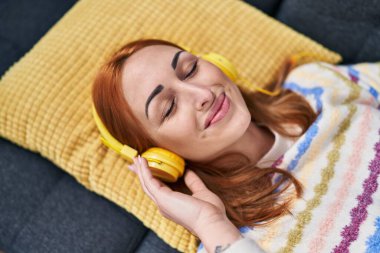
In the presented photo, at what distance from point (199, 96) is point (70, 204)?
0.57m

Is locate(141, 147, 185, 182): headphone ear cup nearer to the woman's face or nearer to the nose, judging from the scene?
the woman's face

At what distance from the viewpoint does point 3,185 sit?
1262 millimetres

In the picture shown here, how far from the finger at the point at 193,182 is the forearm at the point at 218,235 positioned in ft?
0.56

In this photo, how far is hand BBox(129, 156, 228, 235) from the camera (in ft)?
3.12

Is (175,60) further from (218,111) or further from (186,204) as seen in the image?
(186,204)

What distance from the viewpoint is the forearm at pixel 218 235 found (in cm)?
90

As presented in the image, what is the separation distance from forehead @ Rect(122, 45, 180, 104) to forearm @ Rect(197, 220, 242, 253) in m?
0.37

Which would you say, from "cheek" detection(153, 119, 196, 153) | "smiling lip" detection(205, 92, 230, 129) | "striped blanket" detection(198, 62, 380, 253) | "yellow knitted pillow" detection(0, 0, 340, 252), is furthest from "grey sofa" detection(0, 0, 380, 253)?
"smiling lip" detection(205, 92, 230, 129)

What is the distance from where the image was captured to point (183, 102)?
3.36 ft

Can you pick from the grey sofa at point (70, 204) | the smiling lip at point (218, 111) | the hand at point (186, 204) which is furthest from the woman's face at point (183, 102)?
the grey sofa at point (70, 204)

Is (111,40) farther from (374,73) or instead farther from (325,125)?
(374,73)

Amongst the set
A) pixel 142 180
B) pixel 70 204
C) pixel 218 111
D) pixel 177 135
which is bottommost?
pixel 70 204

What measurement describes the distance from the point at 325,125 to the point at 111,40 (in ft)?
2.51

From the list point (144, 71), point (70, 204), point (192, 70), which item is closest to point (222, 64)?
point (192, 70)
